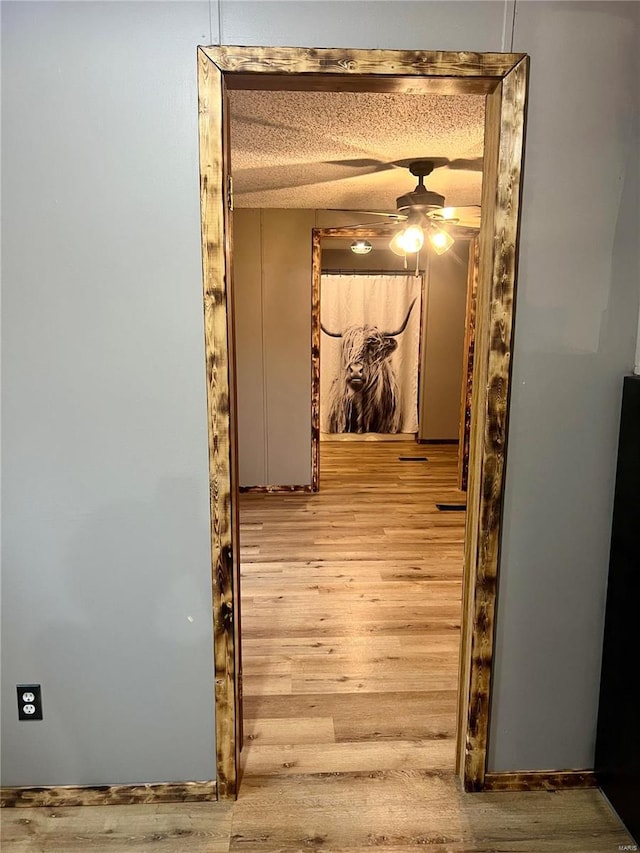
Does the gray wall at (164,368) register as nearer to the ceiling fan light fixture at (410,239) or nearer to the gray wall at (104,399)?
the gray wall at (104,399)

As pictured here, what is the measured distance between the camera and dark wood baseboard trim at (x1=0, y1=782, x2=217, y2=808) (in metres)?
1.86

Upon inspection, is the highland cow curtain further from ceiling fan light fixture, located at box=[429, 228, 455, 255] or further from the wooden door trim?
ceiling fan light fixture, located at box=[429, 228, 455, 255]

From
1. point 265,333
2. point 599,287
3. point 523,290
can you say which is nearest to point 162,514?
point 523,290

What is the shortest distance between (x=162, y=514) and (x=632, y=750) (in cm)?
155

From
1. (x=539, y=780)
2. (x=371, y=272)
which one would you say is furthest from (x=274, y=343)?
(x=539, y=780)

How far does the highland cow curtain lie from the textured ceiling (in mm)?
2464

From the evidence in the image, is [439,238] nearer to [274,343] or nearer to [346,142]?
[346,142]

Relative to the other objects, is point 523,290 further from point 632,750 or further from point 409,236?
point 409,236

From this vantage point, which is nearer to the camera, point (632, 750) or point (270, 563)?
point (632, 750)

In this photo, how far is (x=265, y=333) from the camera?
5.11 meters

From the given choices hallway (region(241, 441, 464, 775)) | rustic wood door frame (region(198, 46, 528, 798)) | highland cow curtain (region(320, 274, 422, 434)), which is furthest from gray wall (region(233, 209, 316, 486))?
rustic wood door frame (region(198, 46, 528, 798))

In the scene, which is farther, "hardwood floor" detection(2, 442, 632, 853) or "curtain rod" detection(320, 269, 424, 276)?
"curtain rod" detection(320, 269, 424, 276)

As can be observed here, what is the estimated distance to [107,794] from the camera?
1873 millimetres

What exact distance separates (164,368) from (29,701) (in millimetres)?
1120
